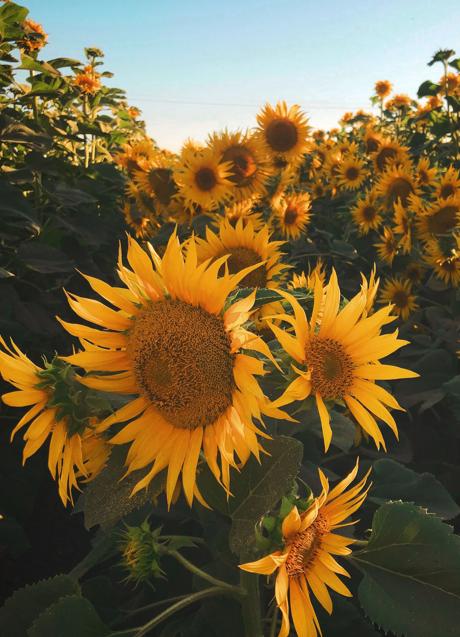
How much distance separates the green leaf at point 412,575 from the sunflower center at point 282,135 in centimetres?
296

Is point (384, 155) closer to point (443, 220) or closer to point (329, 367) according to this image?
point (443, 220)

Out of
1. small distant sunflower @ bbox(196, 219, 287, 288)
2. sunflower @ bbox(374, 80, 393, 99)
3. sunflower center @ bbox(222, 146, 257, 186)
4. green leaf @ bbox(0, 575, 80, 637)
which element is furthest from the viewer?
sunflower @ bbox(374, 80, 393, 99)

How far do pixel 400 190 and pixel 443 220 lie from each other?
0.80 meters

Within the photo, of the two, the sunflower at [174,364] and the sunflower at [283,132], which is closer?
the sunflower at [174,364]

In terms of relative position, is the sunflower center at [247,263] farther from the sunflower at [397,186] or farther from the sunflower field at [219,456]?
the sunflower at [397,186]

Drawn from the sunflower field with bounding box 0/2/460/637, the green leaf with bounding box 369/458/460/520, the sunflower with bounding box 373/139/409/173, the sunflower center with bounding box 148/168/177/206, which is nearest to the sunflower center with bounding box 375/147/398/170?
the sunflower with bounding box 373/139/409/173

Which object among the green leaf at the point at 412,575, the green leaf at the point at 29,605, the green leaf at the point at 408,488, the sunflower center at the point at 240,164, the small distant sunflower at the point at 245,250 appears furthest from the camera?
the sunflower center at the point at 240,164

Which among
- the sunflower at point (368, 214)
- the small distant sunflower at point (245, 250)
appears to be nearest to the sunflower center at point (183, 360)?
the small distant sunflower at point (245, 250)

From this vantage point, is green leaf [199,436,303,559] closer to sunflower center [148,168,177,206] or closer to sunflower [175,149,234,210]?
sunflower [175,149,234,210]

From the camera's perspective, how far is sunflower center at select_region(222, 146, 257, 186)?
3262 mm

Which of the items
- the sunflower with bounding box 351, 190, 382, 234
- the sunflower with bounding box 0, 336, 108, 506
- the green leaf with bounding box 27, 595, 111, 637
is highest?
the sunflower with bounding box 351, 190, 382, 234

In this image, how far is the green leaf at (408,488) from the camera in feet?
5.42

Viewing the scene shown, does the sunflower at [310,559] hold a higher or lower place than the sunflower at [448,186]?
lower

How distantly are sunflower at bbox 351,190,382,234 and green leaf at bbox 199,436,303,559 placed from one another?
3.61 metres
